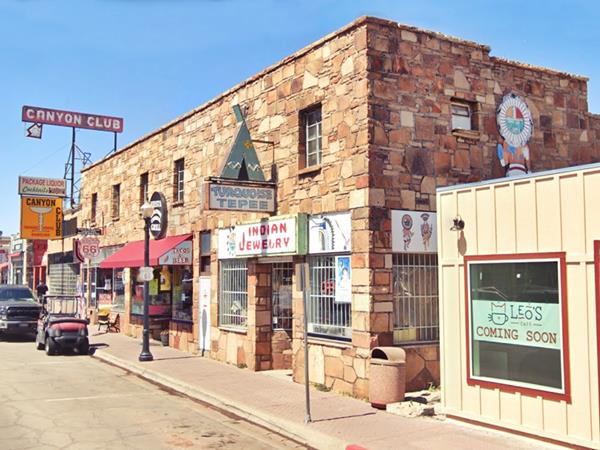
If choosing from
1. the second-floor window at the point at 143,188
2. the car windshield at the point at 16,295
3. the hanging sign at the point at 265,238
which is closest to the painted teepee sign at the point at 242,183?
the hanging sign at the point at 265,238

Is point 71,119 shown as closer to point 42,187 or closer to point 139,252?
point 42,187

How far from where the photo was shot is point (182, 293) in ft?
65.4

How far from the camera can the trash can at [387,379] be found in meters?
10.5

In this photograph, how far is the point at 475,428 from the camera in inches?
364

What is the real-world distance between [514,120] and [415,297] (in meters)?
4.73

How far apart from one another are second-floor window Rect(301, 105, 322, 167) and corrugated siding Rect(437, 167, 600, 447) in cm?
391

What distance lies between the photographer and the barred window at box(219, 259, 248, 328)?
1573 centimetres

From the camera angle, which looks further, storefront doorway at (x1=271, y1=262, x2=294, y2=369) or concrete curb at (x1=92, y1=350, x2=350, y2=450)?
storefront doorway at (x1=271, y1=262, x2=294, y2=369)

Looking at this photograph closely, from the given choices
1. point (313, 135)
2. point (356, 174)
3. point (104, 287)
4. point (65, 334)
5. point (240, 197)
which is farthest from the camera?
point (104, 287)

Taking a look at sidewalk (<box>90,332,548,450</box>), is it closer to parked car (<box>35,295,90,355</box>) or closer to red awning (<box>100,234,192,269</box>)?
parked car (<box>35,295,90,355</box>)

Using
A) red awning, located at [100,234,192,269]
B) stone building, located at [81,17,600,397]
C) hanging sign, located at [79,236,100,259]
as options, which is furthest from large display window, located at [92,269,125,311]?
stone building, located at [81,17,600,397]

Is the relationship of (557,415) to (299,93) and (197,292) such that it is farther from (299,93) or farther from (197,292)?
(197,292)

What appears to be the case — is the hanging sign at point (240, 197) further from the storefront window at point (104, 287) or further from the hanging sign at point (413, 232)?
the storefront window at point (104, 287)

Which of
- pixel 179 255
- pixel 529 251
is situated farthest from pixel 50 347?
pixel 529 251
